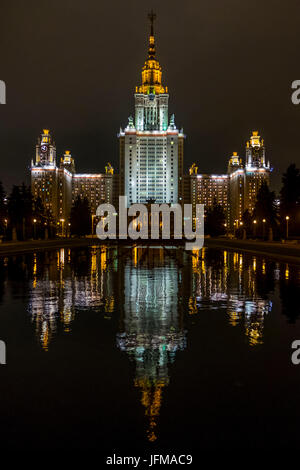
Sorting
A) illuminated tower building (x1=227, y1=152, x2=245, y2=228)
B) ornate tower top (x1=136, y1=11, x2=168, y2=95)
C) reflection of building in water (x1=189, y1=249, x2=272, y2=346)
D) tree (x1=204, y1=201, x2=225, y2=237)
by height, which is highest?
ornate tower top (x1=136, y1=11, x2=168, y2=95)

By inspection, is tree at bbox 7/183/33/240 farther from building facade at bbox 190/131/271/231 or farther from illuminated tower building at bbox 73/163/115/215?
illuminated tower building at bbox 73/163/115/215

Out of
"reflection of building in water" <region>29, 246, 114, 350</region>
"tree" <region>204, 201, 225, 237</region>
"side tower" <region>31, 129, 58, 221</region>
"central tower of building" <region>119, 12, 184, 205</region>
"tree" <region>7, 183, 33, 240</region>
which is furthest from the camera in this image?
"central tower of building" <region>119, 12, 184, 205</region>

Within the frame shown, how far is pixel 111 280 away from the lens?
63.5 feet

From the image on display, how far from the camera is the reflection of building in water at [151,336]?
601 centimetres

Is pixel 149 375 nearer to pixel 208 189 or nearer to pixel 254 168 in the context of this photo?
pixel 254 168

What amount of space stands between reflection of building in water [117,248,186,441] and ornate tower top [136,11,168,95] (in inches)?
7325

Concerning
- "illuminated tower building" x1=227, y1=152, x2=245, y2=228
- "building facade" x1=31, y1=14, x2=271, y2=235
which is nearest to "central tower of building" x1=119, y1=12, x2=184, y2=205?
"building facade" x1=31, y1=14, x2=271, y2=235

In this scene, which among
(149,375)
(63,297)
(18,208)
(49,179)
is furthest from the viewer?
(49,179)

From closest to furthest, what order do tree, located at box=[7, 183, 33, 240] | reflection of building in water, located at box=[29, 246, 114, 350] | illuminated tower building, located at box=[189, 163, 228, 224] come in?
reflection of building in water, located at box=[29, 246, 114, 350], tree, located at box=[7, 183, 33, 240], illuminated tower building, located at box=[189, 163, 228, 224]

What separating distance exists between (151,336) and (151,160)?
6964 inches

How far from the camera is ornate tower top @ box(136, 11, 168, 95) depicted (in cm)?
19325

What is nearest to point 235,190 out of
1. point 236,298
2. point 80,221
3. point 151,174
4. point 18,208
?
point 151,174

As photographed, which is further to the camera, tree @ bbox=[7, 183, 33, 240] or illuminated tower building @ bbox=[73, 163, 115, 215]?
illuminated tower building @ bbox=[73, 163, 115, 215]

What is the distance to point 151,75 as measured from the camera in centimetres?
19700
